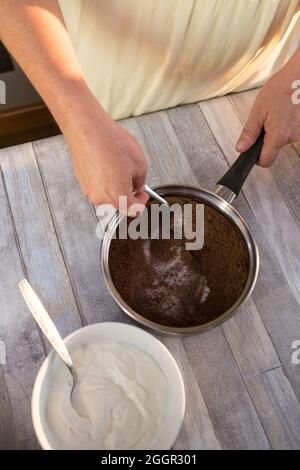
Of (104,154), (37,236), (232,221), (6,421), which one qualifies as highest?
(104,154)

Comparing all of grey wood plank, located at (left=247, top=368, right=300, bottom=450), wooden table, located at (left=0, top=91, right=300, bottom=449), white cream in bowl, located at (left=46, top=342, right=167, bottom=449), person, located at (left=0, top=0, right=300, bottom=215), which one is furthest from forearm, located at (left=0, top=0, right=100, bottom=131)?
grey wood plank, located at (left=247, top=368, right=300, bottom=450)

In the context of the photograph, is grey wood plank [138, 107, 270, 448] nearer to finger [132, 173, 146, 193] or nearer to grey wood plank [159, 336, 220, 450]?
grey wood plank [159, 336, 220, 450]

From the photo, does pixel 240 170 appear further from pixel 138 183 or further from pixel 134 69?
pixel 134 69

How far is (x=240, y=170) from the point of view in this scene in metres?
0.80

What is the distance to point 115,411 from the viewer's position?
2.11ft

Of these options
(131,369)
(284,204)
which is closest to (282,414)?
(131,369)

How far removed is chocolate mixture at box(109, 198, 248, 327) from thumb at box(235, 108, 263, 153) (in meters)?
0.14

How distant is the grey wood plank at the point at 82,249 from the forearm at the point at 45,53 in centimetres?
21

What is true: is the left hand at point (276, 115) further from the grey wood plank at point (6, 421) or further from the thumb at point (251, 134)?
the grey wood plank at point (6, 421)

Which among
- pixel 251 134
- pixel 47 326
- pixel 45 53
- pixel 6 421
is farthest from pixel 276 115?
pixel 6 421

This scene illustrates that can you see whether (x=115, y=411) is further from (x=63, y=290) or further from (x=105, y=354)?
(x=63, y=290)

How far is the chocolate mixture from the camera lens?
0.73 metres

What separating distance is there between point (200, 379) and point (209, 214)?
26 centimetres

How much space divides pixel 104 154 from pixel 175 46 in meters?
0.36
